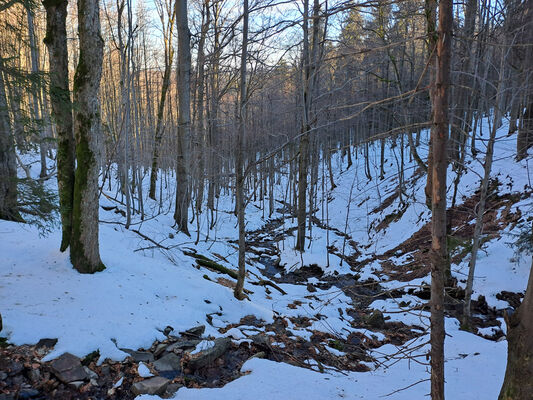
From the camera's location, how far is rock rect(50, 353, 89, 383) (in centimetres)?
336

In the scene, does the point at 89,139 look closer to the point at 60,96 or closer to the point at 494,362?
the point at 60,96

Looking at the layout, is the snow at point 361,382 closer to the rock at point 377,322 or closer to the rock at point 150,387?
the rock at point 150,387

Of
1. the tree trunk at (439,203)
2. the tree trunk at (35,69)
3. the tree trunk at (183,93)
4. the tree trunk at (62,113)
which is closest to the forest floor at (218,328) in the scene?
the tree trunk at (439,203)

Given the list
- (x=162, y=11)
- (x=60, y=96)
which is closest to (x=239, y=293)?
(x=60, y=96)

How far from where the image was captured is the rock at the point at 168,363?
12.5 ft

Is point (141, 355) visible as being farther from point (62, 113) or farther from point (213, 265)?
point (213, 265)

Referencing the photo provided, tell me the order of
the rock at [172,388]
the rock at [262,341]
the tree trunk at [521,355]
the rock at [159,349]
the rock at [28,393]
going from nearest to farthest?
the tree trunk at [521,355] < the rock at [28,393] < the rock at [172,388] < the rock at [159,349] < the rock at [262,341]

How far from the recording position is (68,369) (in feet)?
11.3

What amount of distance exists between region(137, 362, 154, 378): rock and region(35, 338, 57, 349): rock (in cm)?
106

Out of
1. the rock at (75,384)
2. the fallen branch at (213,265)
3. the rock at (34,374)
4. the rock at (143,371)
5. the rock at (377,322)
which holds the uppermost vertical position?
the rock at (34,374)

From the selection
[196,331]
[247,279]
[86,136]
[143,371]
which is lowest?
[247,279]

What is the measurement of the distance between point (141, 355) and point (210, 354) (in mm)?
885

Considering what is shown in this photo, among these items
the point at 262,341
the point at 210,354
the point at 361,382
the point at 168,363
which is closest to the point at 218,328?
the point at 262,341

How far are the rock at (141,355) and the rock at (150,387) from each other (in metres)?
0.55
